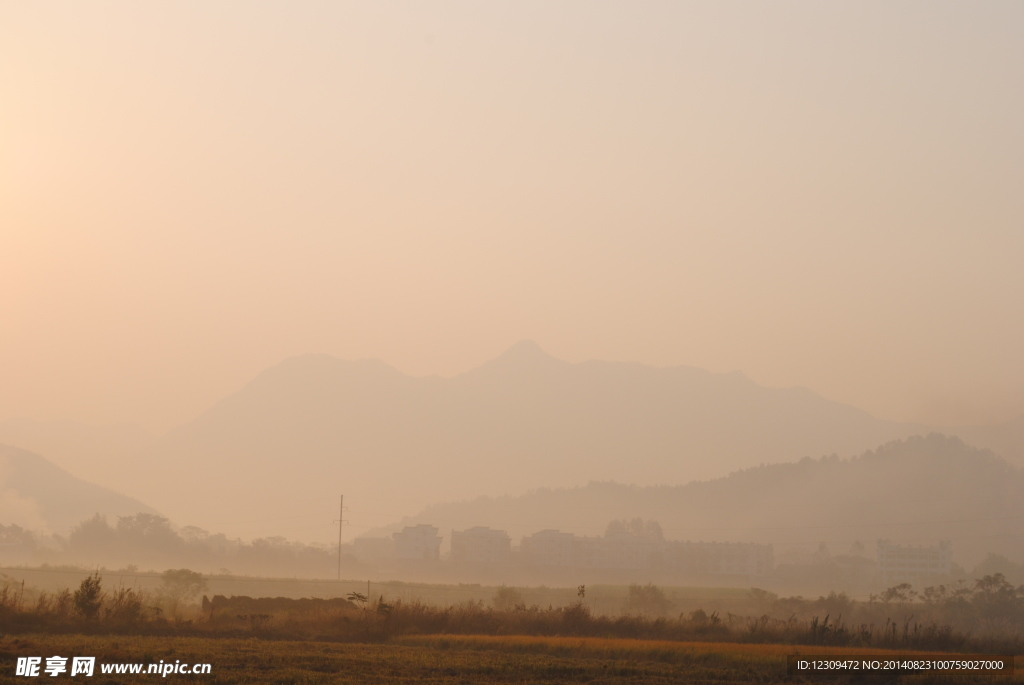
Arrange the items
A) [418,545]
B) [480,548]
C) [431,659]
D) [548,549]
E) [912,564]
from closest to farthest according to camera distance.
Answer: [431,659] → [912,564] → [480,548] → [548,549] → [418,545]

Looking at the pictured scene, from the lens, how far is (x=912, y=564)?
163625 mm

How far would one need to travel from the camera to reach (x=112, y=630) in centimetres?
3180

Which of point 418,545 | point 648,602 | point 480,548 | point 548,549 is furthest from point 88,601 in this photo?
point 418,545

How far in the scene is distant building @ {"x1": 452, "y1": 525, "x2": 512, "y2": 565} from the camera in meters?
178

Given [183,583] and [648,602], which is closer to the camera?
[183,583]

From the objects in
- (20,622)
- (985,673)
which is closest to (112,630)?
(20,622)

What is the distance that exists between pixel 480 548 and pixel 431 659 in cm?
15406

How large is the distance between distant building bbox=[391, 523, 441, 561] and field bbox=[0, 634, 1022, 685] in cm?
15423

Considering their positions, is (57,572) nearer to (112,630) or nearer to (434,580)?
(112,630)

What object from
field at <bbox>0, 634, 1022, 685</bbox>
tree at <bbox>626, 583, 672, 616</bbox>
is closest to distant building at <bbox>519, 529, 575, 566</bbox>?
tree at <bbox>626, 583, 672, 616</bbox>

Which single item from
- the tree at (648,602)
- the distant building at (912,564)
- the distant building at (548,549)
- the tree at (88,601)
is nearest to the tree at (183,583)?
the tree at (648,602)

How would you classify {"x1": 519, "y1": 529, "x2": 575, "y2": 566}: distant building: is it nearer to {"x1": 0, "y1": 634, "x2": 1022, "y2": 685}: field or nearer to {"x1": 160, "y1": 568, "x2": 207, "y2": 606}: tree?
{"x1": 160, "y1": 568, "x2": 207, "y2": 606}: tree

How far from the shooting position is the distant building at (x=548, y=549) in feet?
591

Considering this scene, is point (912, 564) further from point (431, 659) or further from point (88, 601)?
point (88, 601)
